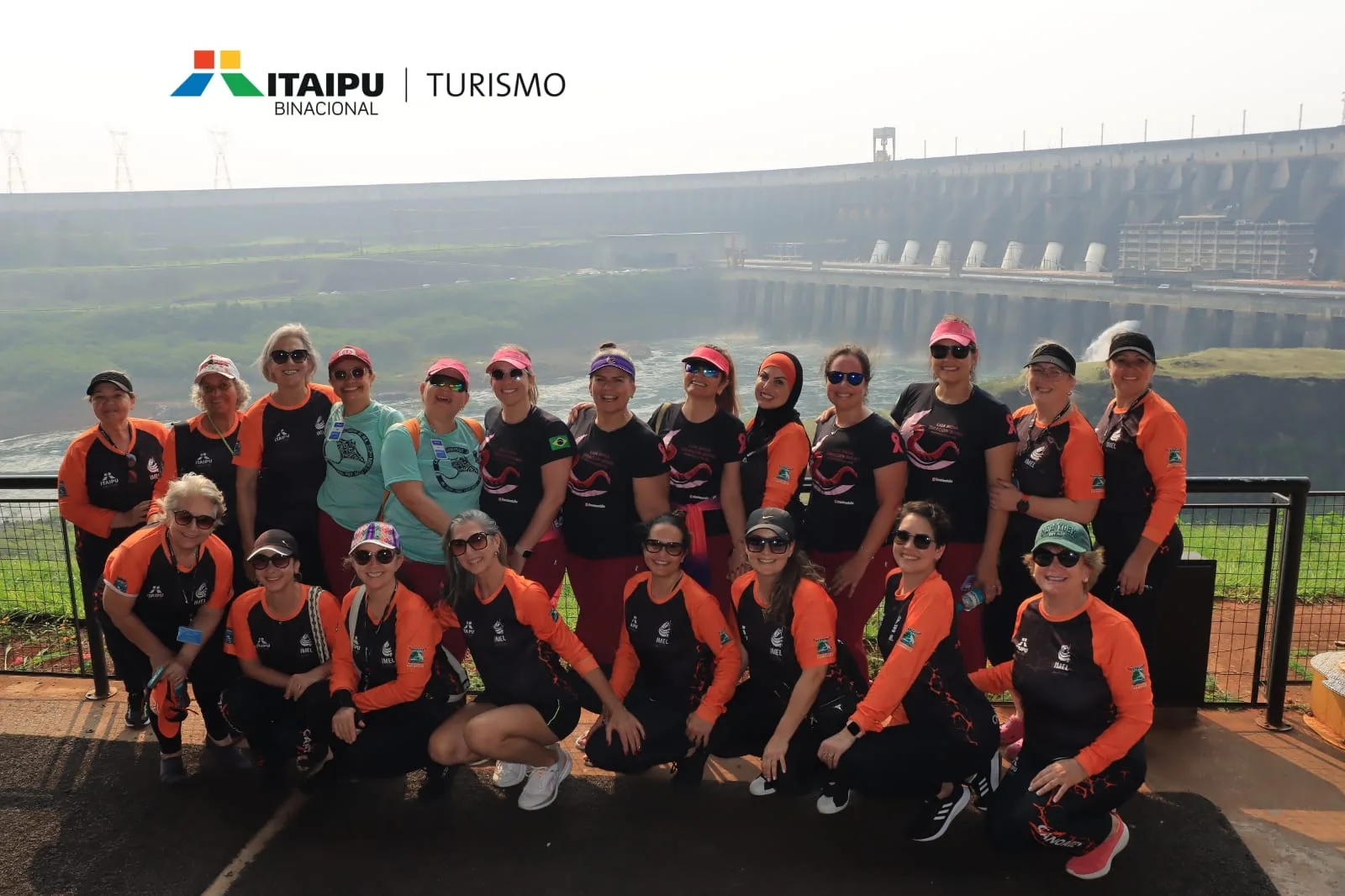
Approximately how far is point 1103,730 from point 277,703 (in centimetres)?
339

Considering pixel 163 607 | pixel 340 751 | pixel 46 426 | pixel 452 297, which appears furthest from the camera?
pixel 452 297

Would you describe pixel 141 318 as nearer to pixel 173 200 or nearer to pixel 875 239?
pixel 173 200

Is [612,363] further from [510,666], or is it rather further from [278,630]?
[278,630]

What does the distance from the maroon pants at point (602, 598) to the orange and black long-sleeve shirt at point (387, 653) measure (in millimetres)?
868

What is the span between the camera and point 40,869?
4.01 m

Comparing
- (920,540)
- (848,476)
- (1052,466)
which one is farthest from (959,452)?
(920,540)

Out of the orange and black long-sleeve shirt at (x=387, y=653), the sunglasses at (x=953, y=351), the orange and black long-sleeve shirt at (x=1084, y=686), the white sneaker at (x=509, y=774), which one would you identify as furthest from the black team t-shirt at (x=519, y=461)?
the orange and black long-sleeve shirt at (x=1084, y=686)

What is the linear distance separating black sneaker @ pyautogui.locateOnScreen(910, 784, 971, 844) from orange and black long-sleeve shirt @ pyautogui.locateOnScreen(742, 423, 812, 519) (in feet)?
4.66

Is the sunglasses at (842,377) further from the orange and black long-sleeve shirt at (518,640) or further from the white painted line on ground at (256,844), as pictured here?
the white painted line on ground at (256,844)

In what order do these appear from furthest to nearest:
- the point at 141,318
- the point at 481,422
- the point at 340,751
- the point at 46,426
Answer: the point at 141,318
the point at 46,426
the point at 481,422
the point at 340,751

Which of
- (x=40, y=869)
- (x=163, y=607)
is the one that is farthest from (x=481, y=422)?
(x=40, y=869)

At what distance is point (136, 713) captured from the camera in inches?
205

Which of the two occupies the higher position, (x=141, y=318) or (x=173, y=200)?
(x=173, y=200)

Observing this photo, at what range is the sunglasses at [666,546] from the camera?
4301 millimetres
